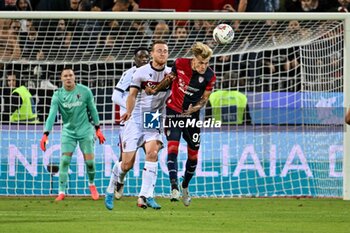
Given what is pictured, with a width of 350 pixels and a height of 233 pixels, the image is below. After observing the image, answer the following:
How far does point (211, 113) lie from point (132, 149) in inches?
189

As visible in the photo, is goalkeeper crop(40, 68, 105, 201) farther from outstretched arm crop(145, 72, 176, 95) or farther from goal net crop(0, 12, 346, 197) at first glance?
outstretched arm crop(145, 72, 176, 95)

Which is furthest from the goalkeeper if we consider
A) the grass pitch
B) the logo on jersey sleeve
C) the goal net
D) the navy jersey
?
the logo on jersey sleeve

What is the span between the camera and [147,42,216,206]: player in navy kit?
13.9m

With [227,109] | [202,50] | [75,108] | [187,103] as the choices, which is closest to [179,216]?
[187,103]

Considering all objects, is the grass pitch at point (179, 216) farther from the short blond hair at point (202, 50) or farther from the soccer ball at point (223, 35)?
the soccer ball at point (223, 35)

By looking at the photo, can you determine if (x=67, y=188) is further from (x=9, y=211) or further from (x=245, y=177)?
(x=9, y=211)

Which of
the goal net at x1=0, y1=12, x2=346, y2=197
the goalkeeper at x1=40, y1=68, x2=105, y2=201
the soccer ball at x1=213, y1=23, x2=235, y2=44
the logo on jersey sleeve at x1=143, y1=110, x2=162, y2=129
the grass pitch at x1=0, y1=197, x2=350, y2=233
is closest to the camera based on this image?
the grass pitch at x1=0, y1=197, x2=350, y2=233

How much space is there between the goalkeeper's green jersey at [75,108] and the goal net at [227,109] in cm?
118

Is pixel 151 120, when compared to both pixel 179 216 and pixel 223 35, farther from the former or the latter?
pixel 223 35

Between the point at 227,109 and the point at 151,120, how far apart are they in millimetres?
4784

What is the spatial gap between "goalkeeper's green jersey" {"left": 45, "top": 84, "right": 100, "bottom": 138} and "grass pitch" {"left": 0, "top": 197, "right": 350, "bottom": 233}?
3.54 ft

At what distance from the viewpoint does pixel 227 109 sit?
18312 millimetres

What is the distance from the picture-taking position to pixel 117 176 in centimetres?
1459

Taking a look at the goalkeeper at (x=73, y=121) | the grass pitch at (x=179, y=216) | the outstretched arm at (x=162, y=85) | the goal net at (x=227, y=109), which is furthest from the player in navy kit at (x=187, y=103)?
the goal net at (x=227, y=109)
